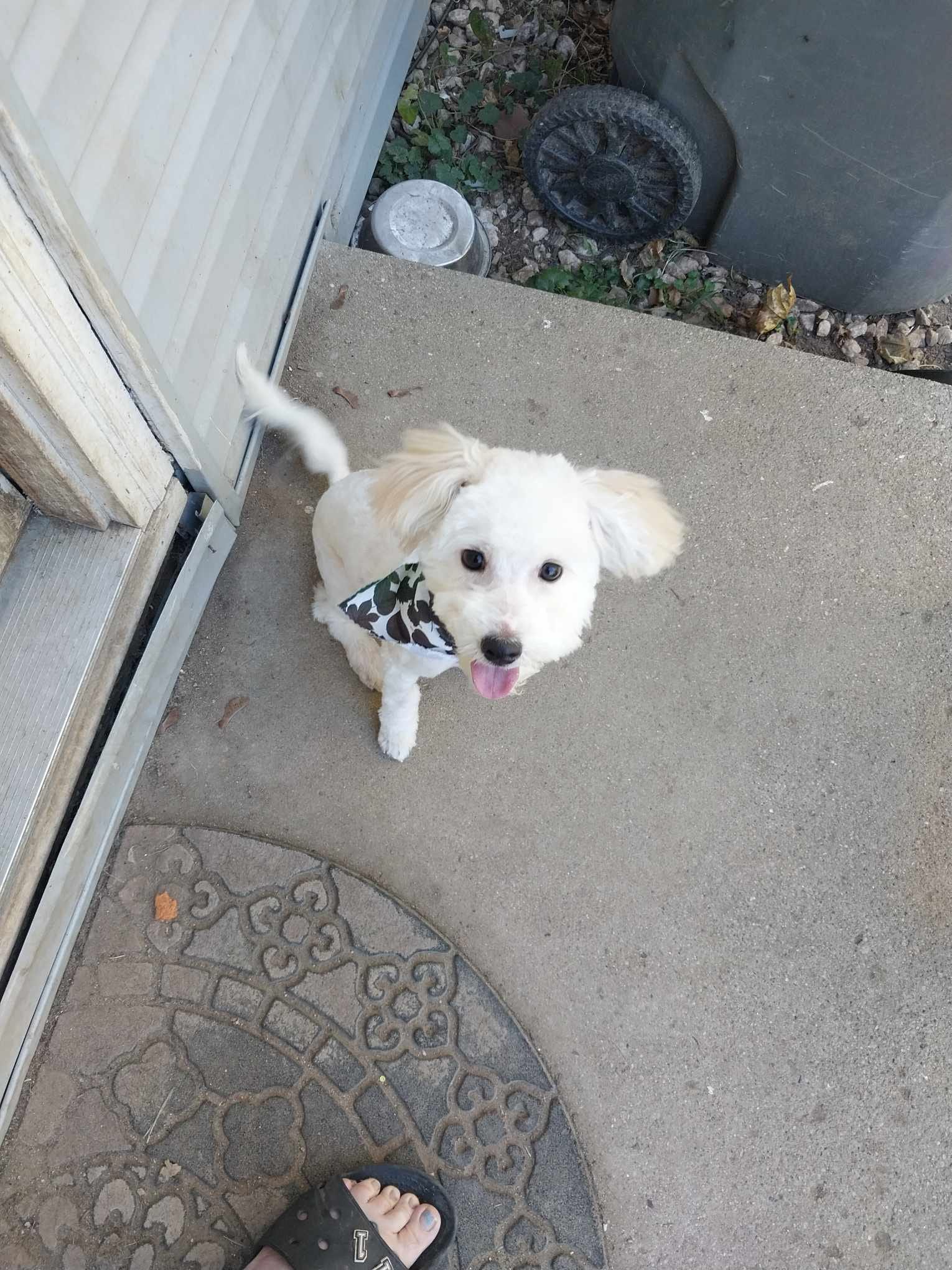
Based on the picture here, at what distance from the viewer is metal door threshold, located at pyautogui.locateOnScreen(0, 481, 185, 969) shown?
1.83 meters

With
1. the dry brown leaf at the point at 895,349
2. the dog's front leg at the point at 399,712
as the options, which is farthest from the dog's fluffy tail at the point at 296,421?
the dry brown leaf at the point at 895,349

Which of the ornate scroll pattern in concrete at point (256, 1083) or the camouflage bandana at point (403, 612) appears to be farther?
the ornate scroll pattern in concrete at point (256, 1083)

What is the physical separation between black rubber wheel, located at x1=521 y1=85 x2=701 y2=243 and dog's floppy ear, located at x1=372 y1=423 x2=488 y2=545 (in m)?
2.04

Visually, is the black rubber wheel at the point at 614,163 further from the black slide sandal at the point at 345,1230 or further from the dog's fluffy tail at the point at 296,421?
the black slide sandal at the point at 345,1230

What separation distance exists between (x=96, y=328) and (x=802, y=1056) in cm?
259

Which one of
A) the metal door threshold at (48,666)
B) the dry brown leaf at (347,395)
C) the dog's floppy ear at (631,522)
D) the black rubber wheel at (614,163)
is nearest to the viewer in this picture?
the dog's floppy ear at (631,522)

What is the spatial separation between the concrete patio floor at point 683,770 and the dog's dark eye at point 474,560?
869 mm

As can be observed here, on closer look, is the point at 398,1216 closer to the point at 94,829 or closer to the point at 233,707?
the point at 94,829

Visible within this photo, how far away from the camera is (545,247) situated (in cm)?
361

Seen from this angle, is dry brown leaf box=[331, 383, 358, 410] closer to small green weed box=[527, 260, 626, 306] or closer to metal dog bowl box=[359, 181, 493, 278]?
metal dog bowl box=[359, 181, 493, 278]

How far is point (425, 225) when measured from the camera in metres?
3.15

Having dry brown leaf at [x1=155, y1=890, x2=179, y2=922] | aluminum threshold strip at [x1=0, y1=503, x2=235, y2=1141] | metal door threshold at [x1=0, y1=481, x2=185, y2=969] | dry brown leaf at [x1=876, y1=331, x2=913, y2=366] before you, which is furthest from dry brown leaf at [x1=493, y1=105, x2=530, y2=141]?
dry brown leaf at [x1=155, y1=890, x2=179, y2=922]

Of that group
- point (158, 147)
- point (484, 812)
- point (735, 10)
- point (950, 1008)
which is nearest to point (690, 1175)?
point (950, 1008)

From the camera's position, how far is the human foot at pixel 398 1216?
1.95 meters
